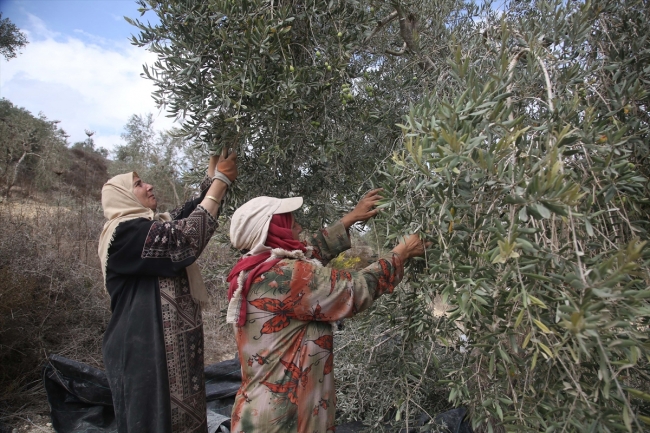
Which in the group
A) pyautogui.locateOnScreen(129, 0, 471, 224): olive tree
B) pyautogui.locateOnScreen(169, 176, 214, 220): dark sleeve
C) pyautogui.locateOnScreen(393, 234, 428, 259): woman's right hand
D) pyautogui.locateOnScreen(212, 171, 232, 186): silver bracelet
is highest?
pyautogui.locateOnScreen(129, 0, 471, 224): olive tree

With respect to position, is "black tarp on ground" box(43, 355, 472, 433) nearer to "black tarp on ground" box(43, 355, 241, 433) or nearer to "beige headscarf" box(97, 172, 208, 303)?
"black tarp on ground" box(43, 355, 241, 433)

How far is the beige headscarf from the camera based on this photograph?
2611 millimetres

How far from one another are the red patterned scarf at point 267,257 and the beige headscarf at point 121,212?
734 mm

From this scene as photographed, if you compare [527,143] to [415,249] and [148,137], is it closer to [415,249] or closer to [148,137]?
[415,249]

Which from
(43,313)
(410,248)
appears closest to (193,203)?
(410,248)

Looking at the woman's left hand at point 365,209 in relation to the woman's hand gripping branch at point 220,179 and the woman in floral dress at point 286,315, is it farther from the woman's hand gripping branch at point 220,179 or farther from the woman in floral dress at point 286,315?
the woman's hand gripping branch at point 220,179

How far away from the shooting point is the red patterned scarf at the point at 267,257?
197 centimetres

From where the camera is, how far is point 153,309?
8.37 feet

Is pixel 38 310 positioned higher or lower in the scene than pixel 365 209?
lower

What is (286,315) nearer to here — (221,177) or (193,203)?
(221,177)

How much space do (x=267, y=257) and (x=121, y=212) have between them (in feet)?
3.68

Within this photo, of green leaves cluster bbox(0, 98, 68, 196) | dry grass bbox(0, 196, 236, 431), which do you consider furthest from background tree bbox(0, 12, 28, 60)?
dry grass bbox(0, 196, 236, 431)

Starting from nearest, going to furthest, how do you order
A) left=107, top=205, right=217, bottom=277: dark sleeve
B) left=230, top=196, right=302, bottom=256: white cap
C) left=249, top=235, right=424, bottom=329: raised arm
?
left=249, top=235, right=424, bottom=329: raised arm, left=230, top=196, right=302, bottom=256: white cap, left=107, top=205, right=217, bottom=277: dark sleeve

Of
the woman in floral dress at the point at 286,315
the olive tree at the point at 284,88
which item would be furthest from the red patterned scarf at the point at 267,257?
the olive tree at the point at 284,88
